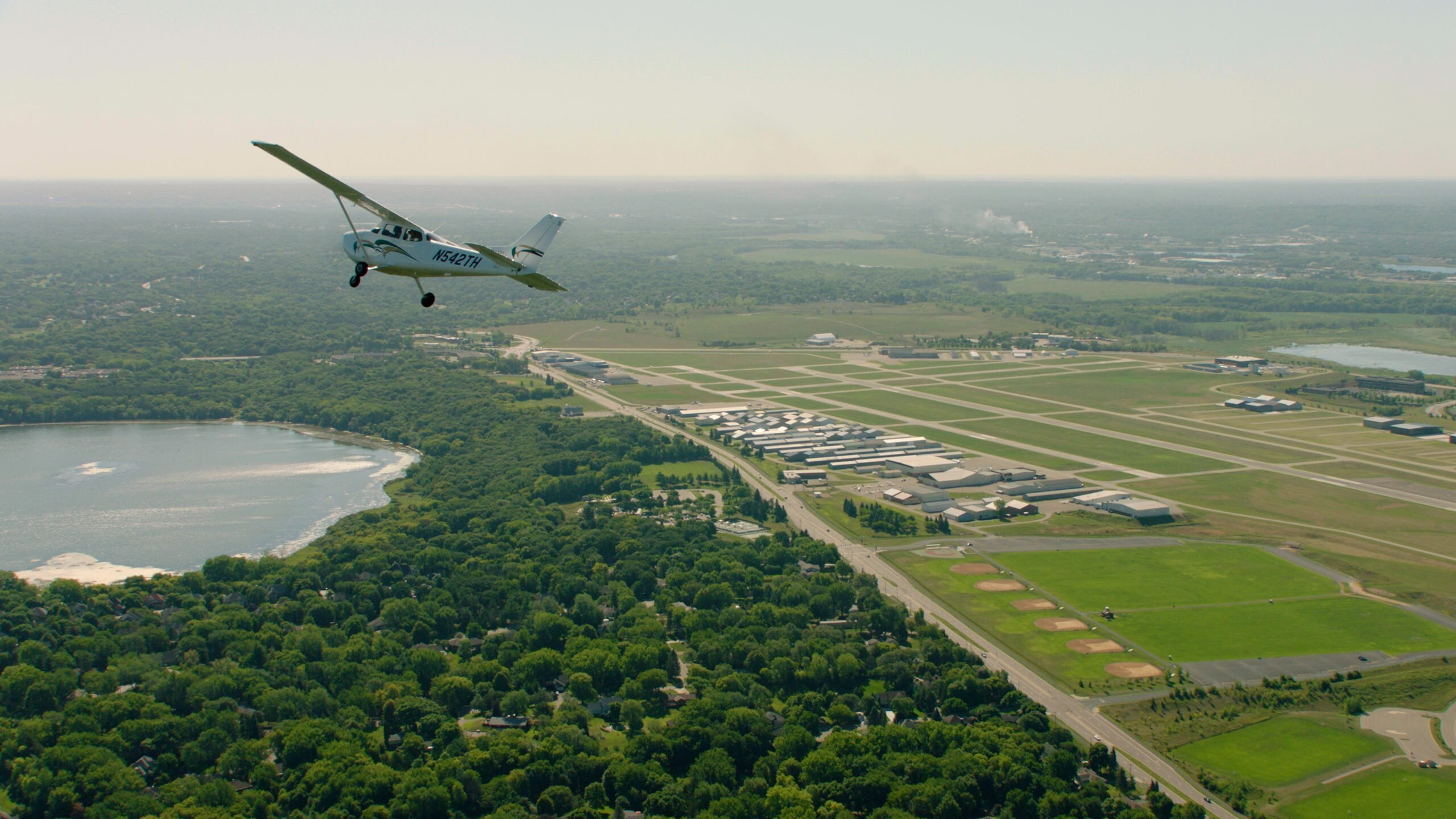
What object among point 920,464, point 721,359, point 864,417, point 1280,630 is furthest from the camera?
point 721,359

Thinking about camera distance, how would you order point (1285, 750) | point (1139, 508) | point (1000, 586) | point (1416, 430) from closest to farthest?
point (1285, 750), point (1000, 586), point (1139, 508), point (1416, 430)

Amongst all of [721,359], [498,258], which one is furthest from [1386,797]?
[721,359]

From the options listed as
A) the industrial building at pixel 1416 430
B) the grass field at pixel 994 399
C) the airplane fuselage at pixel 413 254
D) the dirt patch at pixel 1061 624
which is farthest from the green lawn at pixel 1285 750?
the grass field at pixel 994 399

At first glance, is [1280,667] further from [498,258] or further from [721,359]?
[721,359]

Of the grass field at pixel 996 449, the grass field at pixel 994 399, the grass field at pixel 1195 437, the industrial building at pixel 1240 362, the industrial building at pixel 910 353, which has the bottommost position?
the grass field at pixel 996 449

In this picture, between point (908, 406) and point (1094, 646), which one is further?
point (908, 406)

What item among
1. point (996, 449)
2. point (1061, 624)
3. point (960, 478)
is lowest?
point (1061, 624)

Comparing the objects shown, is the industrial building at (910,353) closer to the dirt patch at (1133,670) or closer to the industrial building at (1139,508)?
the industrial building at (1139,508)
